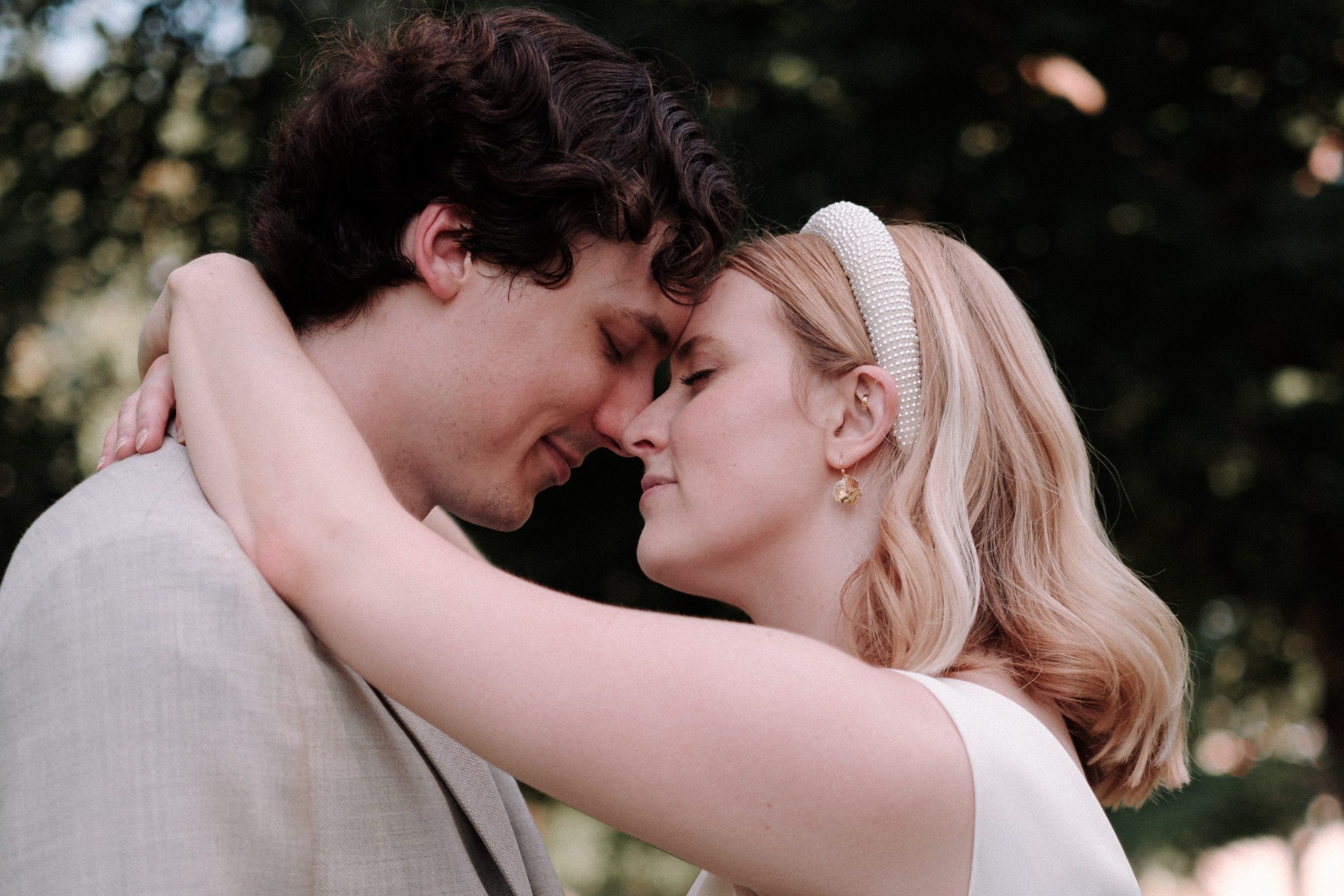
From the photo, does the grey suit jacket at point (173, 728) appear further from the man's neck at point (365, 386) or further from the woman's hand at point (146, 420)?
the man's neck at point (365, 386)

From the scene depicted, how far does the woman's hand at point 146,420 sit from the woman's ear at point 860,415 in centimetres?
138

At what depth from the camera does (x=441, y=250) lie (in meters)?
2.67

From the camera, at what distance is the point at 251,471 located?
2.06 m

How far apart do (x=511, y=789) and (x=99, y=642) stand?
54.2 inches

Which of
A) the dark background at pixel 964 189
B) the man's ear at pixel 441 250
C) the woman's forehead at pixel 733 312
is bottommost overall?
the dark background at pixel 964 189

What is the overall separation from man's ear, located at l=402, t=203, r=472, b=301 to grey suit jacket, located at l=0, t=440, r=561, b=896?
2.35 ft

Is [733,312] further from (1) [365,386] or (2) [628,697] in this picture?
(2) [628,697]

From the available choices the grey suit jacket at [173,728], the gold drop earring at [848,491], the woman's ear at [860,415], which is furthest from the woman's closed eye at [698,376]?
the grey suit jacket at [173,728]

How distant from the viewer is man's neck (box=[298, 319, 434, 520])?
263 centimetres

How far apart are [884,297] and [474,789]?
1421mm

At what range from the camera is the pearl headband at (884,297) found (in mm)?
2766

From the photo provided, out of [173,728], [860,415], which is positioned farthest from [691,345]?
[173,728]

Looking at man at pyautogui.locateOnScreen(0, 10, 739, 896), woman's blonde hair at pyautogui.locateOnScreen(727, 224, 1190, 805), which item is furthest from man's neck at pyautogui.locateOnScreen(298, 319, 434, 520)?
woman's blonde hair at pyautogui.locateOnScreen(727, 224, 1190, 805)

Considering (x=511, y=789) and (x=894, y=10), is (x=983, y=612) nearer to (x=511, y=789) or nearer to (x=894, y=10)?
(x=511, y=789)
